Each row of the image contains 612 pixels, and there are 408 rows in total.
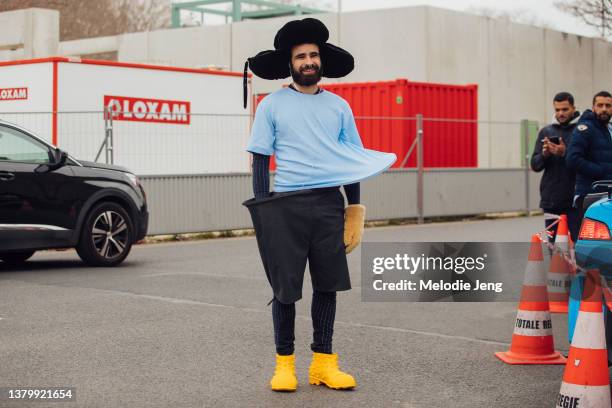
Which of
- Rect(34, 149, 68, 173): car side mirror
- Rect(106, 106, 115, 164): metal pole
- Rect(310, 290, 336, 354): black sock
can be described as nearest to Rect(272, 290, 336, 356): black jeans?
Rect(310, 290, 336, 354): black sock

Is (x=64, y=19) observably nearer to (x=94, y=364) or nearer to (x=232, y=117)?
(x=232, y=117)

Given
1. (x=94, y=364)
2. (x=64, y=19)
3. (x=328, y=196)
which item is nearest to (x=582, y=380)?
(x=328, y=196)

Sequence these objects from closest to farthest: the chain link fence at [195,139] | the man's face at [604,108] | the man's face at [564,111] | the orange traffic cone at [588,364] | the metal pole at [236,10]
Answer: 1. the orange traffic cone at [588,364]
2. the man's face at [604,108]
3. the man's face at [564,111]
4. the chain link fence at [195,139]
5. the metal pole at [236,10]

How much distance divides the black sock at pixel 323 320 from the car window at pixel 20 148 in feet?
21.4

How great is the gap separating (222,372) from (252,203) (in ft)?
4.09

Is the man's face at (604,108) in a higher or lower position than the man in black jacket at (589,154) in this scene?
higher

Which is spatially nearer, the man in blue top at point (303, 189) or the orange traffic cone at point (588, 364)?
the orange traffic cone at point (588, 364)

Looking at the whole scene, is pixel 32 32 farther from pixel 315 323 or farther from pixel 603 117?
pixel 315 323

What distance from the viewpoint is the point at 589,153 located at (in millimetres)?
9102

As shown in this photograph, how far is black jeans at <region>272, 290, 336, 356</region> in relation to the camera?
6121mm

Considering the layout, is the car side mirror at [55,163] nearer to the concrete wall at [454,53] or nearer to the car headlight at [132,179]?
the car headlight at [132,179]

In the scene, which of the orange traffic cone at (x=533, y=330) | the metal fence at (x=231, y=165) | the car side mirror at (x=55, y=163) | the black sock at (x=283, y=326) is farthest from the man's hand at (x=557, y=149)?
the metal fence at (x=231, y=165)

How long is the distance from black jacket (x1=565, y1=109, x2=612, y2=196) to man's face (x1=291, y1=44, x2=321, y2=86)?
3.65 metres

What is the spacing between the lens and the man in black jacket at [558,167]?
9602mm
